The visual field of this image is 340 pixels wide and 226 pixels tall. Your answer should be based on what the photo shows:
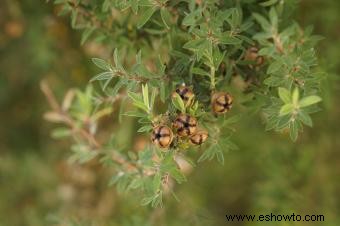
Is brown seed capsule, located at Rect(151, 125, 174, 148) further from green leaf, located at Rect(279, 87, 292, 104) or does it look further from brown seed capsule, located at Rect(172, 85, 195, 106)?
green leaf, located at Rect(279, 87, 292, 104)

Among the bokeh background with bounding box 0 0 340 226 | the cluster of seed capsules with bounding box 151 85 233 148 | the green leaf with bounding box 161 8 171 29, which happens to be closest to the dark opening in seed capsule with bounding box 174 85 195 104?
the cluster of seed capsules with bounding box 151 85 233 148

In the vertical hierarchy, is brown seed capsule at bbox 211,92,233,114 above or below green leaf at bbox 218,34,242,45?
below

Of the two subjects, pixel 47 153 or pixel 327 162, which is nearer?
pixel 327 162

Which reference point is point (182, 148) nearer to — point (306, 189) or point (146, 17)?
point (146, 17)

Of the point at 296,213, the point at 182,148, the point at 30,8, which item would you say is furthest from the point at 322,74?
the point at 30,8

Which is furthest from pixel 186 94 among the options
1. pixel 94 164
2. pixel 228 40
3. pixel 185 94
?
pixel 94 164

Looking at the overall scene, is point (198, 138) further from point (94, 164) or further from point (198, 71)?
point (94, 164)

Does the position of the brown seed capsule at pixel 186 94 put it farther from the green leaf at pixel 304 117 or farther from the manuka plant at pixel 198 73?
the green leaf at pixel 304 117
